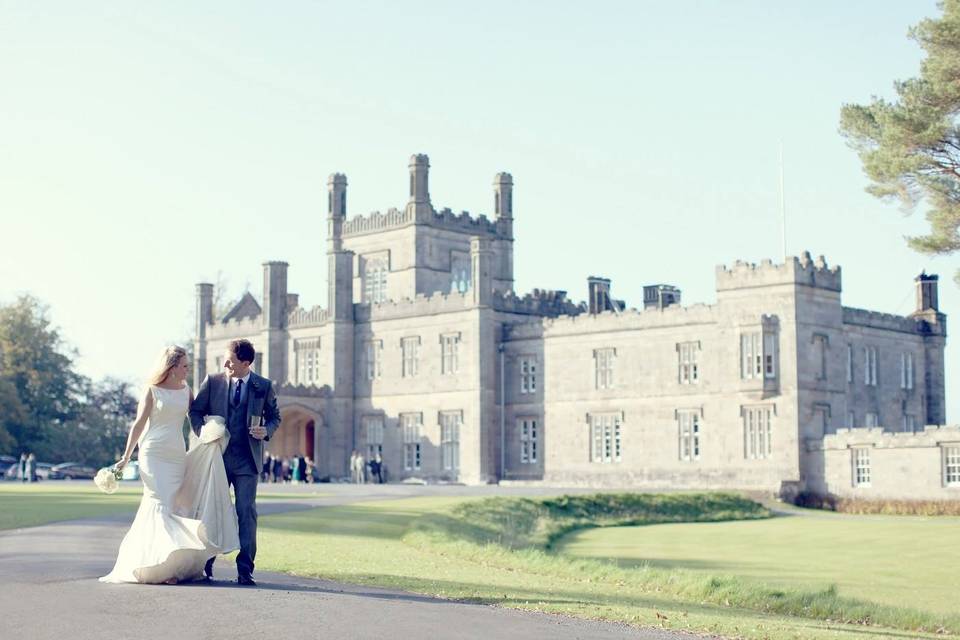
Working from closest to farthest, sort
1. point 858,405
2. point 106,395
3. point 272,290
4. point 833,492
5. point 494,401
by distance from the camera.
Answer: point 833,492
point 858,405
point 494,401
point 272,290
point 106,395

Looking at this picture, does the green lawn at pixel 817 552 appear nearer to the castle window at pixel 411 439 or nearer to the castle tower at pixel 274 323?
the castle window at pixel 411 439

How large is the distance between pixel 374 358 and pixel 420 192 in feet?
30.8

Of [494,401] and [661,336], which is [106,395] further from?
[661,336]

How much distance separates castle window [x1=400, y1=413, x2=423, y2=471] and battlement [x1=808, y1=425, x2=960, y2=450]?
18562mm

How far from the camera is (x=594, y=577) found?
19.1 m

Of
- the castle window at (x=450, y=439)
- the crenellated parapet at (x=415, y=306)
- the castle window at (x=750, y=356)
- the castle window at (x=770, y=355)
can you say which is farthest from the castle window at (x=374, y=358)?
the castle window at (x=770, y=355)

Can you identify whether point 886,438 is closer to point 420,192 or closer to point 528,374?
point 528,374

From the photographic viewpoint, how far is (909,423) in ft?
184

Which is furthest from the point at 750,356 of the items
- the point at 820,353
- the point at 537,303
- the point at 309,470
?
the point at 309,470

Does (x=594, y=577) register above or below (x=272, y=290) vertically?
below

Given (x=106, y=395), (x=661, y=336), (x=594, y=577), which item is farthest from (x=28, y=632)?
(x=106, y=395)

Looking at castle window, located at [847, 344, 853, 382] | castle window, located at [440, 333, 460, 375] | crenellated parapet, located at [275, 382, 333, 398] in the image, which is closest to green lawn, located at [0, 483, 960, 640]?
castle window, located at [847, 344, 853, 382]

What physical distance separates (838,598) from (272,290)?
50226 millimetres

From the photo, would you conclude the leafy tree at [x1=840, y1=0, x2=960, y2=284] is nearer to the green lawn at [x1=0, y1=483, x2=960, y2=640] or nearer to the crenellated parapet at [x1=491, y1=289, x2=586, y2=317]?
the green lawn at [x1=0, y1=483, x2=960, y2=640]
